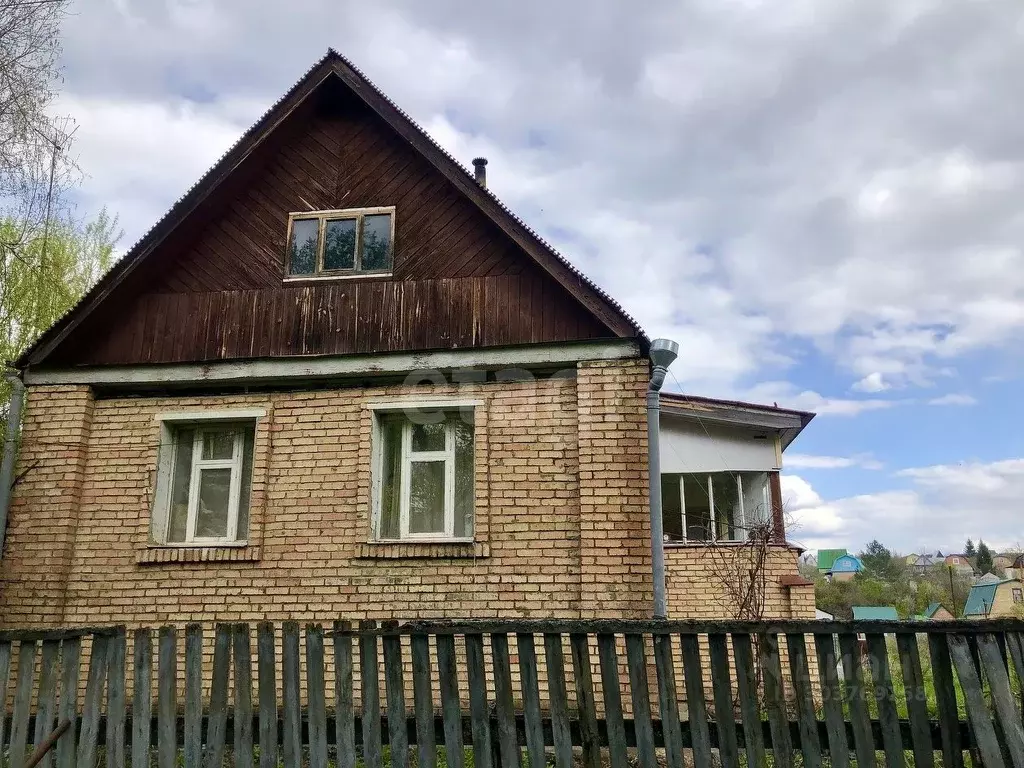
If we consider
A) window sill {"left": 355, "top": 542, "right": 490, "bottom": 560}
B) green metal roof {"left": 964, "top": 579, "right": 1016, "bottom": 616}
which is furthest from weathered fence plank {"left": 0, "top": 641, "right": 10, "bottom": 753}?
green metal roof {"left": 964, "top": 579, "right": 1016, "bottom": 616}

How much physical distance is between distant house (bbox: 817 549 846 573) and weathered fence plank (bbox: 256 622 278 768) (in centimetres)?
3651

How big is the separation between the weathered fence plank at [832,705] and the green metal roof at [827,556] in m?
35.9

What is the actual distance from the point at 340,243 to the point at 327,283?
51cm

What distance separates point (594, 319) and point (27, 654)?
498 cm

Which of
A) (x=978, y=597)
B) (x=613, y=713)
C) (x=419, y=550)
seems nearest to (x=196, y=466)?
(x=419, y=550)

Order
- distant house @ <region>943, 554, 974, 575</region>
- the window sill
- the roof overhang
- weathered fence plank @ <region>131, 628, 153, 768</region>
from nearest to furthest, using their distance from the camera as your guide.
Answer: weathered fence plank @ <region>131, 628, 153, 768</region>
the window sill
the roof overhang
distant house @ <region>943, 554, 974, 575</region>

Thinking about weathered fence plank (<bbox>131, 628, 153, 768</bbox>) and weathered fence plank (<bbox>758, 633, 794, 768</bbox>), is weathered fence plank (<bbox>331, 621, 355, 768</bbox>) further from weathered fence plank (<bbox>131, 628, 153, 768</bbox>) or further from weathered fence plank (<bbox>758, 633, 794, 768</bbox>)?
weathered fence plank (<bbox>758, 633, 794, 768</bbox>)

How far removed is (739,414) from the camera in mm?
10109

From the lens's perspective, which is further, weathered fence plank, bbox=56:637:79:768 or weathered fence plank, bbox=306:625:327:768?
weathered fence plank, bbox=56:637:79:768

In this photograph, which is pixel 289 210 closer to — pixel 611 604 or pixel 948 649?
pixel 611 604

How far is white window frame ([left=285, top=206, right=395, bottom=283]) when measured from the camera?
7.75m

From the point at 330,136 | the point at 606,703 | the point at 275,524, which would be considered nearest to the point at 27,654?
the point at 275,524

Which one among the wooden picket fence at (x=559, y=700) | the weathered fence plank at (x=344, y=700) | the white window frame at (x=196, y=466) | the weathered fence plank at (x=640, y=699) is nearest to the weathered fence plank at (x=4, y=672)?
the wooden picket fence at (x=559, y=700)

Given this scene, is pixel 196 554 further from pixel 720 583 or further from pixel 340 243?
pixel 720 583
